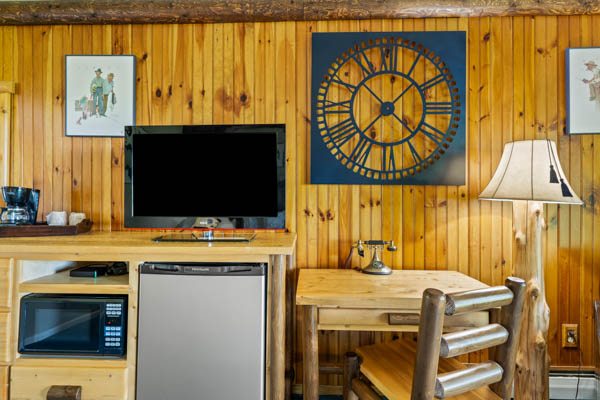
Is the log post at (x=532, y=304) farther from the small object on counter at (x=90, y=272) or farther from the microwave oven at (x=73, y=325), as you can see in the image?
the small object on counter at (x=90, y=272)

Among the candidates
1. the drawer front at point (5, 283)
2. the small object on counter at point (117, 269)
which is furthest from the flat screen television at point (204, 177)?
the drawer front at point (5, 283)

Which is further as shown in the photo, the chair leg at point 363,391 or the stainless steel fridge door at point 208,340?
the stainless steel fridge door at point 208,340

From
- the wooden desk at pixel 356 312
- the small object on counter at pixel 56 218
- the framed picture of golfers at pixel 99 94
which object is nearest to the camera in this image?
the wooden desk at pixel 356 312

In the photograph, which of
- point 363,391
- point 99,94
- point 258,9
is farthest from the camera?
point 99,94

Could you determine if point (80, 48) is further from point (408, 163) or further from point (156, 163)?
point (408, 163)

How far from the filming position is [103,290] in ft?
5.13

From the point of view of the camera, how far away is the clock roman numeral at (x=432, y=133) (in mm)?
2012

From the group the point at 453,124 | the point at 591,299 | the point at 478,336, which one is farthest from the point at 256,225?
the point at 591,299

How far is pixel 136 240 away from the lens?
170 cm

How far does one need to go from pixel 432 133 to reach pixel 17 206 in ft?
7.96

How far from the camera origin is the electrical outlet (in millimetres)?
1962

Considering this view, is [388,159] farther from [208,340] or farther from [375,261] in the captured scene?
[208,340]

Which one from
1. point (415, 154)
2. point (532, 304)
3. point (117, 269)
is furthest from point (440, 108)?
point (117, 269)

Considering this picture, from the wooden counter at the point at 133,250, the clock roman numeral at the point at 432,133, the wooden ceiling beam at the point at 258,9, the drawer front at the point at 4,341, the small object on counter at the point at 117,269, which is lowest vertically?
the drawer front at the point at 4,341
